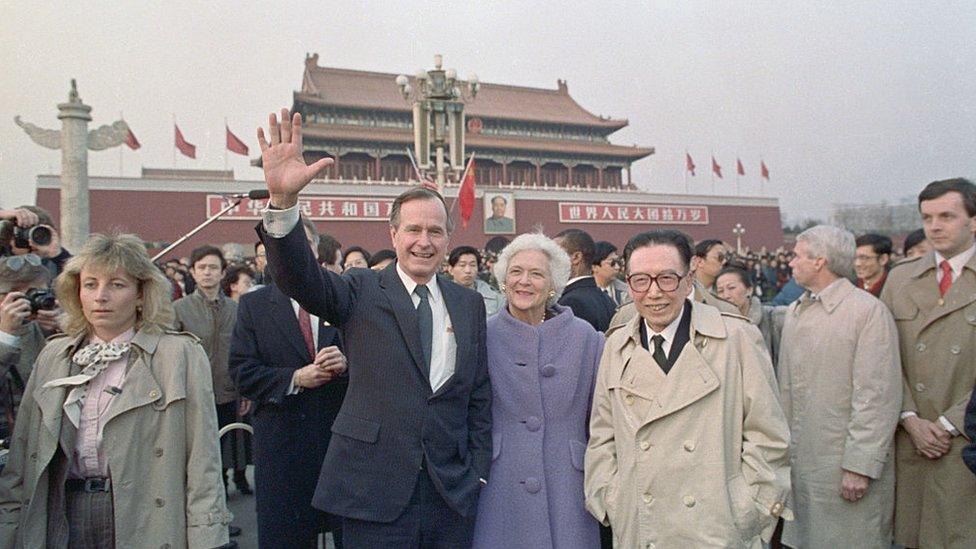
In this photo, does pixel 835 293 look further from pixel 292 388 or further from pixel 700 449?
pixel 292 388

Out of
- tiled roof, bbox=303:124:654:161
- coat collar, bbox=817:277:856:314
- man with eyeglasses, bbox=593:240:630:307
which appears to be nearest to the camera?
coat collar, bbox=817:277:856:314

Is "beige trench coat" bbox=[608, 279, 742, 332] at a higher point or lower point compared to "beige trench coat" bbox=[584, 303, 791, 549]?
higher

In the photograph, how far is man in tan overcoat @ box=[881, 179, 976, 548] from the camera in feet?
7.72

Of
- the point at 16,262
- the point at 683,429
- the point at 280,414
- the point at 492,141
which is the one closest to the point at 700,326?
the point at 683,429

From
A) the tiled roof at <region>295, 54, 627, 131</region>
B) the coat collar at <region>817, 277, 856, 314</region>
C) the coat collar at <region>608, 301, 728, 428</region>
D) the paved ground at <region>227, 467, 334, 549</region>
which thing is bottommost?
the paved ground at <region>227, 467, 334, 549</region>

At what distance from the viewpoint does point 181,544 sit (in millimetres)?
1881

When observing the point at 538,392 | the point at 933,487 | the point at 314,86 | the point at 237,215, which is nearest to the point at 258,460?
the point at 538,392

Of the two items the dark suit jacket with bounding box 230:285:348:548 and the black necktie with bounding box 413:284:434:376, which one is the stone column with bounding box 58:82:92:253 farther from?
the black necktie with bounding box 413:284:434:376

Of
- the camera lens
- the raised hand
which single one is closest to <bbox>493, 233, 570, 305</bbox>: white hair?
the raised hand

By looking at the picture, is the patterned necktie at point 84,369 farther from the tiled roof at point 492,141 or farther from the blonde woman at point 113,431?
the tiled roof at point 492,141

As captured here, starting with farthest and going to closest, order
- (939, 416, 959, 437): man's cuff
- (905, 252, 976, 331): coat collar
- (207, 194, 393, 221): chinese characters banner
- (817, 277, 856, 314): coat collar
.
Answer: (207, 194, 393, 221): chinese characters banner < (817, 277, 856, 314): coat collar < (905, 252, 976, 331): coat collar < (939, 416, 959, 437): man's cuff

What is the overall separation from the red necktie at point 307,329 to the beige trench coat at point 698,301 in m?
1.29

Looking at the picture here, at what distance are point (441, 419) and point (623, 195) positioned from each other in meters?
23.6

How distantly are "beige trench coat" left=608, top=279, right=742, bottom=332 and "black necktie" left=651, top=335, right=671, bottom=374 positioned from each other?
1.94ft
